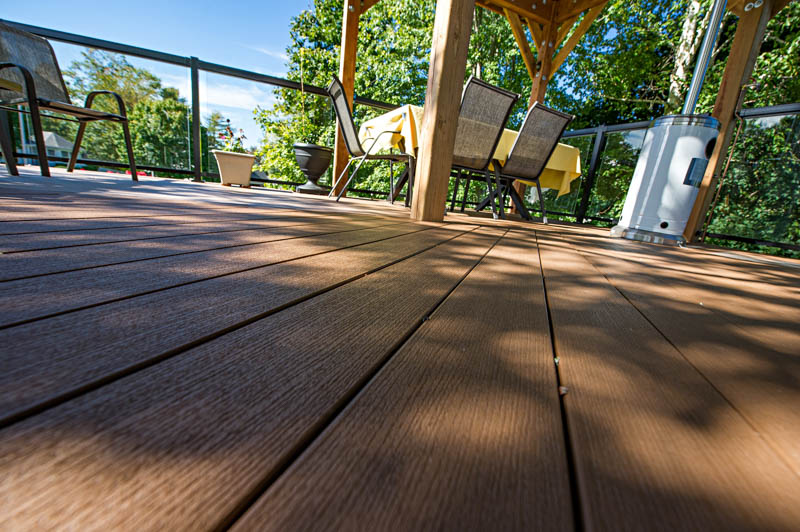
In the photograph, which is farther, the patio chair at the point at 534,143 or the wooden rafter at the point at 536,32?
the wooden rafter at the point at 536,32

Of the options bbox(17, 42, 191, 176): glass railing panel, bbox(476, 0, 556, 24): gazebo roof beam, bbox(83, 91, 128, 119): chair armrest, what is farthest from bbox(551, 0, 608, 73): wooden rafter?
bbox(83, 91, 128, 119): chair armrest

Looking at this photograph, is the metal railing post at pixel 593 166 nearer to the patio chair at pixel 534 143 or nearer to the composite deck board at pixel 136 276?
the patio chair at pixel 534 143

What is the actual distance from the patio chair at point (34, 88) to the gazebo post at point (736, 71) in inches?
212

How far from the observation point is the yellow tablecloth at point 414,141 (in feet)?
10.7

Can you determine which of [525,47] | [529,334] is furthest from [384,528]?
[525,47]

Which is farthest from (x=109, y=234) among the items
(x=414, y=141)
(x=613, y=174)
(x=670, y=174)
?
(x=613, y=174)

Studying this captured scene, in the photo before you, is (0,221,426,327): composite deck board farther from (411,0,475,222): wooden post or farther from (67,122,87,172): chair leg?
(67,122,87,172): chair leg

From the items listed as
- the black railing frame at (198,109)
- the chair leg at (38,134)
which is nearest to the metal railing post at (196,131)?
the black railing frame at (198,109)

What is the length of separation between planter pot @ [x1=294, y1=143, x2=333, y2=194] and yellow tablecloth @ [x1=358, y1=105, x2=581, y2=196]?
683 millimetres

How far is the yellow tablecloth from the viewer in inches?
128

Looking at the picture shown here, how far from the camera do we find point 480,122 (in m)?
2.97

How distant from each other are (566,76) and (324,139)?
26.6 feet

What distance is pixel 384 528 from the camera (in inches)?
8.1

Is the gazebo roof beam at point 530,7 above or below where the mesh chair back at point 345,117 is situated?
above
